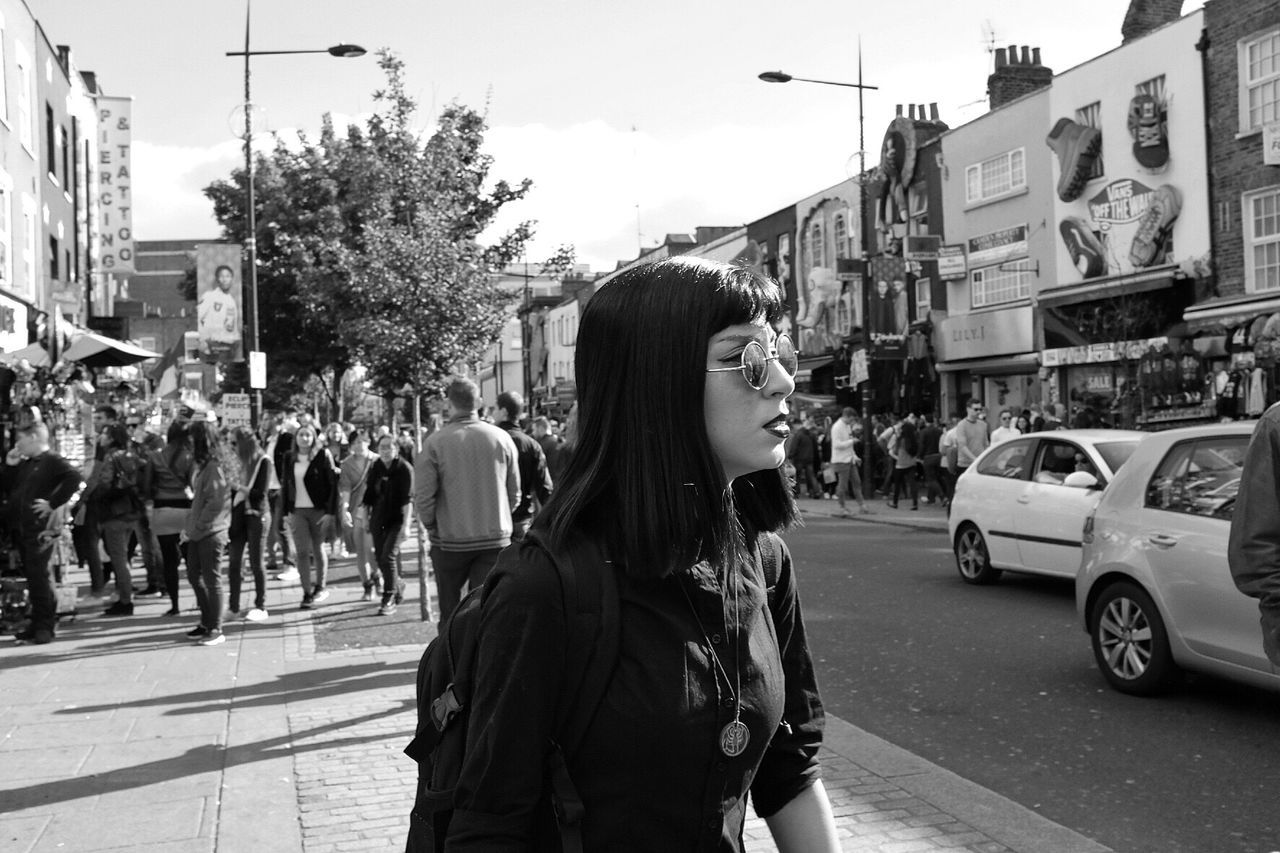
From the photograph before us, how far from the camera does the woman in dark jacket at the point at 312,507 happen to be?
1168cm

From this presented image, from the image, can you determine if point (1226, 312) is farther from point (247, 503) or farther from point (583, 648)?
point (583, 648)

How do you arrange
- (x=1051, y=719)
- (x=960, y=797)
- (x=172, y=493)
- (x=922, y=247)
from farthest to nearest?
(x=922, y=247), (x=172, y=493), (x=1051, y=719), (x=960, y=797)

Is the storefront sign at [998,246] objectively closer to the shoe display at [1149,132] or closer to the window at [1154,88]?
the shoe display at [1149,132]

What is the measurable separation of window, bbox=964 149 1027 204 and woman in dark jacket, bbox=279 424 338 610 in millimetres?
20196

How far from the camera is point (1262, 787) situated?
536 cm

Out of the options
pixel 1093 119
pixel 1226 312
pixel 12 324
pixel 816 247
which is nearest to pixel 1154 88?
pixel 1093 119

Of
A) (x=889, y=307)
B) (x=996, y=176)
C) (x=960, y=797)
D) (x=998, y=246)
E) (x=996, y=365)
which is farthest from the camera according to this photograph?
(x=889, y=307)

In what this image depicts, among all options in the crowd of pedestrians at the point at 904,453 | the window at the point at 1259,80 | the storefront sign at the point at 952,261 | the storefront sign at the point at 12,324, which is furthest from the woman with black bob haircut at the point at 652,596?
the storefront sign at the point at 952,261

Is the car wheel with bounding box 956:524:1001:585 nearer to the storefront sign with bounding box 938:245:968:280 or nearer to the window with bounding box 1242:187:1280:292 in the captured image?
the window with bounding box 1242:187:1280:292

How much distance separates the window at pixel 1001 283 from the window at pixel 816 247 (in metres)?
8.26

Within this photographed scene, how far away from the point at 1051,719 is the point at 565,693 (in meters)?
5.68

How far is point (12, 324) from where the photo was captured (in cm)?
1612

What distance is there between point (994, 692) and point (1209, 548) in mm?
1583

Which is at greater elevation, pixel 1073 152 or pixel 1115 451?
pixel 1073 152
